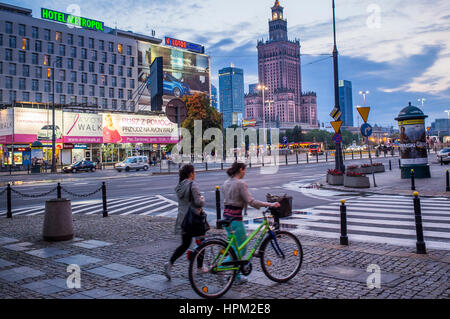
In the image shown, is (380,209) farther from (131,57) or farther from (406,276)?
(131,57)

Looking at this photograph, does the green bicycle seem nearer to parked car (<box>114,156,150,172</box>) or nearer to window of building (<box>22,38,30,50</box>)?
parked car (<box>114,156,150,172</box>)

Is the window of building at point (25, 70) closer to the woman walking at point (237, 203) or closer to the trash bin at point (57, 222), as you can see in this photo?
the trash bin at point (57, 222)

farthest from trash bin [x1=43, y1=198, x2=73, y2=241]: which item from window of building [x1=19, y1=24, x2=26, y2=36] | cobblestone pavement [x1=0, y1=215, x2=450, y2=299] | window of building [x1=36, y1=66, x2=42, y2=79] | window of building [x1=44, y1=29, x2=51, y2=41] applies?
window of building [x1=44, y1=29, x2=51, y2=41]

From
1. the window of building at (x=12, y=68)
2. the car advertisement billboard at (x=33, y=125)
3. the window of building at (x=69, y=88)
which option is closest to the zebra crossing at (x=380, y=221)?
the car advertisement billboard at (x=33, y=125)

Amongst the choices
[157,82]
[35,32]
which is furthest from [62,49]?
[157,82]

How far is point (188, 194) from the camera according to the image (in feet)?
18.6

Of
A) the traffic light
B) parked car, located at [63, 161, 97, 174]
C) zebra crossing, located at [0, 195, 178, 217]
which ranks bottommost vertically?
zebra crossing, located at [0, 195, 178, 217]

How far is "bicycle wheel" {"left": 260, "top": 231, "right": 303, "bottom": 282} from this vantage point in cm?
537

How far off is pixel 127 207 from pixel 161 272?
8.89 meters

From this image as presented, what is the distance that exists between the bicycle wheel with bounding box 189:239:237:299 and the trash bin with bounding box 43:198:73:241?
16.9 ft

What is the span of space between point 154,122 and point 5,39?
32.2 meters

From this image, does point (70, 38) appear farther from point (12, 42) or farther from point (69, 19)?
point (12, 42)

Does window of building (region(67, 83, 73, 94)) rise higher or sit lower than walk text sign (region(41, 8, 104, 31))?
lower
